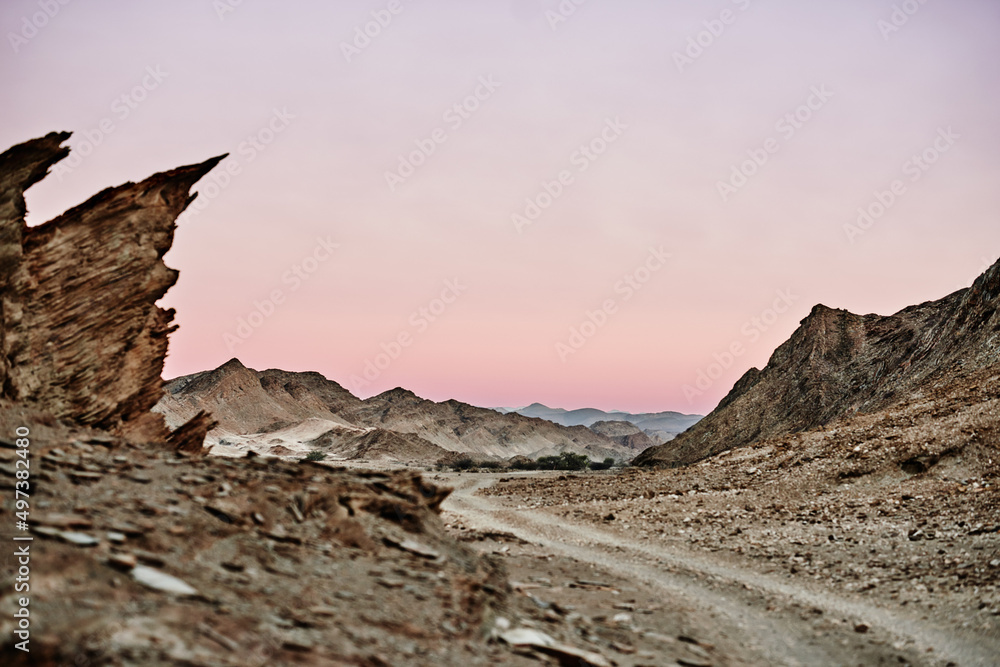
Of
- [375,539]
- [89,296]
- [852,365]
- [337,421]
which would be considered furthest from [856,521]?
[337,421]

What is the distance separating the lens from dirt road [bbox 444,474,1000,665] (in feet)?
36.5

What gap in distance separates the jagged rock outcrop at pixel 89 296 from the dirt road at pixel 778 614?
13131mm

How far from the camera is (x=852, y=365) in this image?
58.0 metres

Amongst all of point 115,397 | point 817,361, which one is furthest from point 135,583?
point 817,361

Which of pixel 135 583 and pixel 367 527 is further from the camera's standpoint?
pixel 367 527

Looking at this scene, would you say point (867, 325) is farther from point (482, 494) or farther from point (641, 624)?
point (641, 624)

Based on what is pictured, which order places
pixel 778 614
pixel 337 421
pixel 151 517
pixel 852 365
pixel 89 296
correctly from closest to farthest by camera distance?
pixel 151 517, pixel 778 614, pixel 89 296, pixel 852 365, pixel 337 421

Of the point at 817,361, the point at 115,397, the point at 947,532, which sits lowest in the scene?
the point at 115,397

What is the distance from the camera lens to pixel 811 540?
784 inches

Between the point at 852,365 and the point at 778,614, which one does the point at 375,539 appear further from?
the point at 852,365

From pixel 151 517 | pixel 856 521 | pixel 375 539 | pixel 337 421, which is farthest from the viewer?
pixel 337 421

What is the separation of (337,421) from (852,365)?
112m

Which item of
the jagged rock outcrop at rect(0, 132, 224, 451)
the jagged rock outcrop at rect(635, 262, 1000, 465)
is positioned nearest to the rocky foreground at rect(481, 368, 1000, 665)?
the jagged rock outcrop at rect(635, 262, 1000, 465)

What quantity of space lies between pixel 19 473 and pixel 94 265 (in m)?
8.32
